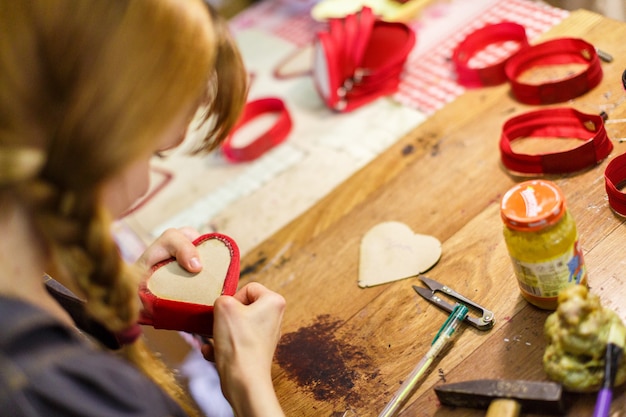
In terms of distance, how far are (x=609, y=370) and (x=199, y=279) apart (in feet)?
1.94

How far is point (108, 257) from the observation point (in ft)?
2.31

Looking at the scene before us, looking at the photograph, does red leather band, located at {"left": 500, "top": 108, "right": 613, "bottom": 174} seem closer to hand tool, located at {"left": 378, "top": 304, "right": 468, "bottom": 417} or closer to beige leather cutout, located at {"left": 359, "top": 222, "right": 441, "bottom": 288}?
beige leather cutout, located at {"left": 359, "top": 222, "right": 441, "bottom": 288}

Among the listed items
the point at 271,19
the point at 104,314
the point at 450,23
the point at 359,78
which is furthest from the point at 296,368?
the point at 271,19

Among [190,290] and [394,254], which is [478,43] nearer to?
[394,254]

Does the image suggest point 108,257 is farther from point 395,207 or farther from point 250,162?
point 250,162

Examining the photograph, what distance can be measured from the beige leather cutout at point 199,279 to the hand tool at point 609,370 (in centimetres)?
54

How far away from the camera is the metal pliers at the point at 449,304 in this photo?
3.01 ft

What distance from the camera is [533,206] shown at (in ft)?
2.68

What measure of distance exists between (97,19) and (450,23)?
4.27 ft

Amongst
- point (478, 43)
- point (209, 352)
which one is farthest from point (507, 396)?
point (478, 43)

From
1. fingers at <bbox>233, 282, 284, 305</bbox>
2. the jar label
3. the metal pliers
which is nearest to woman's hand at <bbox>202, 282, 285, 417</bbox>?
fingers at <bbox>233, 282, 284, 305</bbox>

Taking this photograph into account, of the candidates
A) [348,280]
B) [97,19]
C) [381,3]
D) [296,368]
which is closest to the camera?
[97,19]

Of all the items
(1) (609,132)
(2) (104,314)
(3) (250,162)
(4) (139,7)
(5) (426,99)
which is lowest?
(3) (250,162)

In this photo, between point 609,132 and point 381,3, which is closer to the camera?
point 609,132
